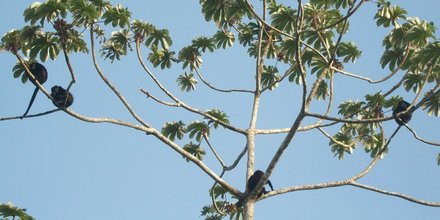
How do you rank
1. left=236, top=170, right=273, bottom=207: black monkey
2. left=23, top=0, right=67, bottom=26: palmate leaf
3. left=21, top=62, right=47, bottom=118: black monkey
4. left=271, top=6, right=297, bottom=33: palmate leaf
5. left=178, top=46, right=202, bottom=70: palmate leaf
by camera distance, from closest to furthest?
left=23, top=0, right=67, bottom=26: palmate leaf
left=21, top=62, right=47, bottom=118: black monkey
left=236, top=170, right=273, bottom=207: black monkey
left=271, top=6, right=297, bottom=33: palmate leaf
left=178, top=46, right=202, bottom=70: palmate leaf

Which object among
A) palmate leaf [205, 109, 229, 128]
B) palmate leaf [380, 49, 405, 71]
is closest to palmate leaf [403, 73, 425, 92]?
palmate leaf [380, 49, 405, 71]

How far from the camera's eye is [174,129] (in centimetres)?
1485

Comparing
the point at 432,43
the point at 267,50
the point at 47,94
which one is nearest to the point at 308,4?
the point at 267,50

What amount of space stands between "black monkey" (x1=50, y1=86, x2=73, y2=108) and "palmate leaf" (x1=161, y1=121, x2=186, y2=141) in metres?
3.96

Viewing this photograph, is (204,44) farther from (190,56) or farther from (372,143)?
(372,143)

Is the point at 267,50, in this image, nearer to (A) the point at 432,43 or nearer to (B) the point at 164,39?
(B) the point at 164,39

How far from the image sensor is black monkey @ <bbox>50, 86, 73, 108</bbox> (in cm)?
1069

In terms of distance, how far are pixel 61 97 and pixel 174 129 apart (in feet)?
14.4

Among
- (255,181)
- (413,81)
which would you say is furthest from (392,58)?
(255,181)

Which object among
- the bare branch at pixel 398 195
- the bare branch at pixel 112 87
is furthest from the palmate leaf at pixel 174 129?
the bare branch at pixel 398 195

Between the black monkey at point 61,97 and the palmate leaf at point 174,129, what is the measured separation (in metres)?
3.96

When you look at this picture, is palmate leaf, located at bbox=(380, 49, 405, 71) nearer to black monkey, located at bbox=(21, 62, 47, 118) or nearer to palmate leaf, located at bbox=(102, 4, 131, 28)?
palmate leaf, located at bbox=(102, 4, 131, 28)

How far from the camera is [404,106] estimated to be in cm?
1240

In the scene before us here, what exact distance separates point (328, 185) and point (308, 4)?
4.48 meters
